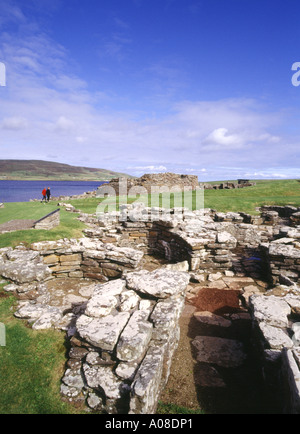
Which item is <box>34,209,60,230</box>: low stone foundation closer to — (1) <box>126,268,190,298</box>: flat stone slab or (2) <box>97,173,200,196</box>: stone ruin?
(1) <box>126,268,190,298</box>: flat stone slab

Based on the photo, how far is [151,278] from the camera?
5.00 m

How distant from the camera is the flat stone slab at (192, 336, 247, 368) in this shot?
4.10 m

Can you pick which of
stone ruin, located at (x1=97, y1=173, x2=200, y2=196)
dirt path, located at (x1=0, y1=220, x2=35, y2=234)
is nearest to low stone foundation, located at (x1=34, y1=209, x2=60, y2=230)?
dirt path, located at (x1=0, y1=220, x2=35, y2=234)

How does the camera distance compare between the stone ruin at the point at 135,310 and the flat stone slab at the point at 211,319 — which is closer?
the stone ruin at the point at 135,310

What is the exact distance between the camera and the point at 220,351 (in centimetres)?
435

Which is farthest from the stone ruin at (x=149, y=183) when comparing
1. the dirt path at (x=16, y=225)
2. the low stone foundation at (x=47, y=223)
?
the low stone foundation at (x=47, y=223)

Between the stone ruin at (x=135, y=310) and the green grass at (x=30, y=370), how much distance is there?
0.61 feet

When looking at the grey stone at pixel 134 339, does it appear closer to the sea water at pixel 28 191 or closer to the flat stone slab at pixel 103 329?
the flat stone slab at pixel 103 329

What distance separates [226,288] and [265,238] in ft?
18.0

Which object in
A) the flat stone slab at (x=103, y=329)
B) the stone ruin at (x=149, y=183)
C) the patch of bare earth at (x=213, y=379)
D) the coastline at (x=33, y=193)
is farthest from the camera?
the coastline at (x=33, y=193)

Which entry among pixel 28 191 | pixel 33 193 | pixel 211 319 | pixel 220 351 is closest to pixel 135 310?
pixel 220 351

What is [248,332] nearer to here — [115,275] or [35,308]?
[115,275]

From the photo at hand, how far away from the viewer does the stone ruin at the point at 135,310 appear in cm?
319
